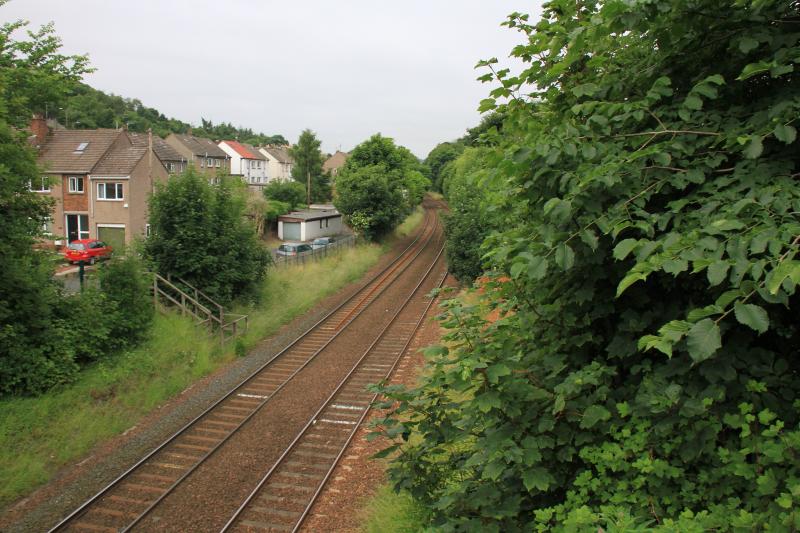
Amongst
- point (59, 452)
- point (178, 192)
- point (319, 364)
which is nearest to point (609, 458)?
point (59, 452)

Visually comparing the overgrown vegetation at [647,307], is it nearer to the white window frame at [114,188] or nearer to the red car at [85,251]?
the red car at [85,251]

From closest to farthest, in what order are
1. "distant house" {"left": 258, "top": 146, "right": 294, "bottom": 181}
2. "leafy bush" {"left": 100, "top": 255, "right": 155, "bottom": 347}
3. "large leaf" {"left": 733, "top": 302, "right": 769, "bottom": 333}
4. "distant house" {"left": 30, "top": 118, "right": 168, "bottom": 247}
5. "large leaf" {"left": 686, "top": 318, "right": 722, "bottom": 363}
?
"large leaf" {"left": 733, "top": 302, "right": 769, "bottom": 333} → "large leaf" {"left": 686, "top": 318, "right": 722, "bottom": 363} → "leafy bush" {"left": 100, "top": 255, "right": 155, "bottom": 347} → "distant house" {"left": 30, "top": 118, "right": 168, "bottom": 247} → "distant house" {"left": 258, "top": 146, "right": 294, "bottom": 181}

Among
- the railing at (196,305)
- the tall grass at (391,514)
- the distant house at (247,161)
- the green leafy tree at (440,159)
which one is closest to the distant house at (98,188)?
the railing at (196,305)

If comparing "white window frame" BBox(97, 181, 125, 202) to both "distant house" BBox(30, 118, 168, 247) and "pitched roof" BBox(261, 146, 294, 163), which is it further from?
"pitched roof" BBox(261, 146, 294, 163)

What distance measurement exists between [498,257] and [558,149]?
881mm

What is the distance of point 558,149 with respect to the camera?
153 inches

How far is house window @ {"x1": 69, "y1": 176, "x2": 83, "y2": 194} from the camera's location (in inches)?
1437

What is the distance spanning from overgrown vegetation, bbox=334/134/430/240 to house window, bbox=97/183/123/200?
588 inches

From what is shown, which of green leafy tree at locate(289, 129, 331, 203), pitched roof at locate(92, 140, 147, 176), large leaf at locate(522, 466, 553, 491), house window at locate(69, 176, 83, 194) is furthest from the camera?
green leafy tree at locate(289, 129, 331, 203)

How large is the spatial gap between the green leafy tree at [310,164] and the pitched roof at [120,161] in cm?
3245

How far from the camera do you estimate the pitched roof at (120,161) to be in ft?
118

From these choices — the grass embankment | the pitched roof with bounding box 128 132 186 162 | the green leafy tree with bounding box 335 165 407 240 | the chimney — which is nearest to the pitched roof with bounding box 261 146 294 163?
the pitched roof with bounding box 128 132 186 162

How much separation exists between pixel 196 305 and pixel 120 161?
23223mm

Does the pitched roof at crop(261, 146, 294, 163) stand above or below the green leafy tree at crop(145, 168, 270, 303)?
above
